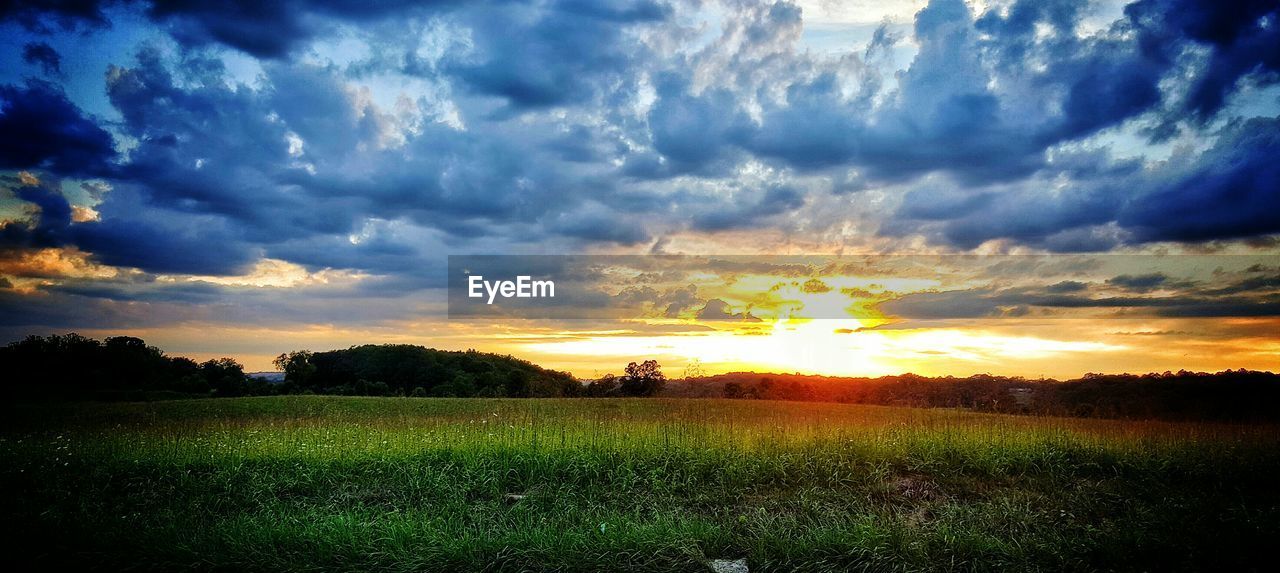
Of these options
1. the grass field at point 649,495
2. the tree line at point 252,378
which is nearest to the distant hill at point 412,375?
the tree line at point 252,378

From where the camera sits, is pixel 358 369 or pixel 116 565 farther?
pixel 358 369

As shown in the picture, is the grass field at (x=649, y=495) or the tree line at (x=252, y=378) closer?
the grass field at (x=649, y=495)

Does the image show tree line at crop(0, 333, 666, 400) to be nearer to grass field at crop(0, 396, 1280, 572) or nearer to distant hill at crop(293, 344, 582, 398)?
distant hill at crop(293, 344, 582, 398)

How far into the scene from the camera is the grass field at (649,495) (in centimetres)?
725

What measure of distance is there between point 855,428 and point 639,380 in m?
17.9

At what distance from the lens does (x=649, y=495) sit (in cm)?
988

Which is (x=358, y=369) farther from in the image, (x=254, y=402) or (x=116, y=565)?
(x=116, y=565)

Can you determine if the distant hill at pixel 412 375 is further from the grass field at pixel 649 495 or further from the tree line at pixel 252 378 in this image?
the grass field at pixel 649 495

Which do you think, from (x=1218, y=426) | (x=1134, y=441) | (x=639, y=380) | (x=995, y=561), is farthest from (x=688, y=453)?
(x=639, y=380)

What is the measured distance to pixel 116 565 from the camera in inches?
277

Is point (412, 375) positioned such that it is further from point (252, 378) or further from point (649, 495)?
point (649, 495)

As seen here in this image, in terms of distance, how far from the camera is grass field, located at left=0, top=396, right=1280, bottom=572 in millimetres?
7250

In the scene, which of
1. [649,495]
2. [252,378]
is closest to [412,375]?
[252,378]

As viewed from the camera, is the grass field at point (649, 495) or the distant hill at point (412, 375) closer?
the grass field at point (649, 495)
